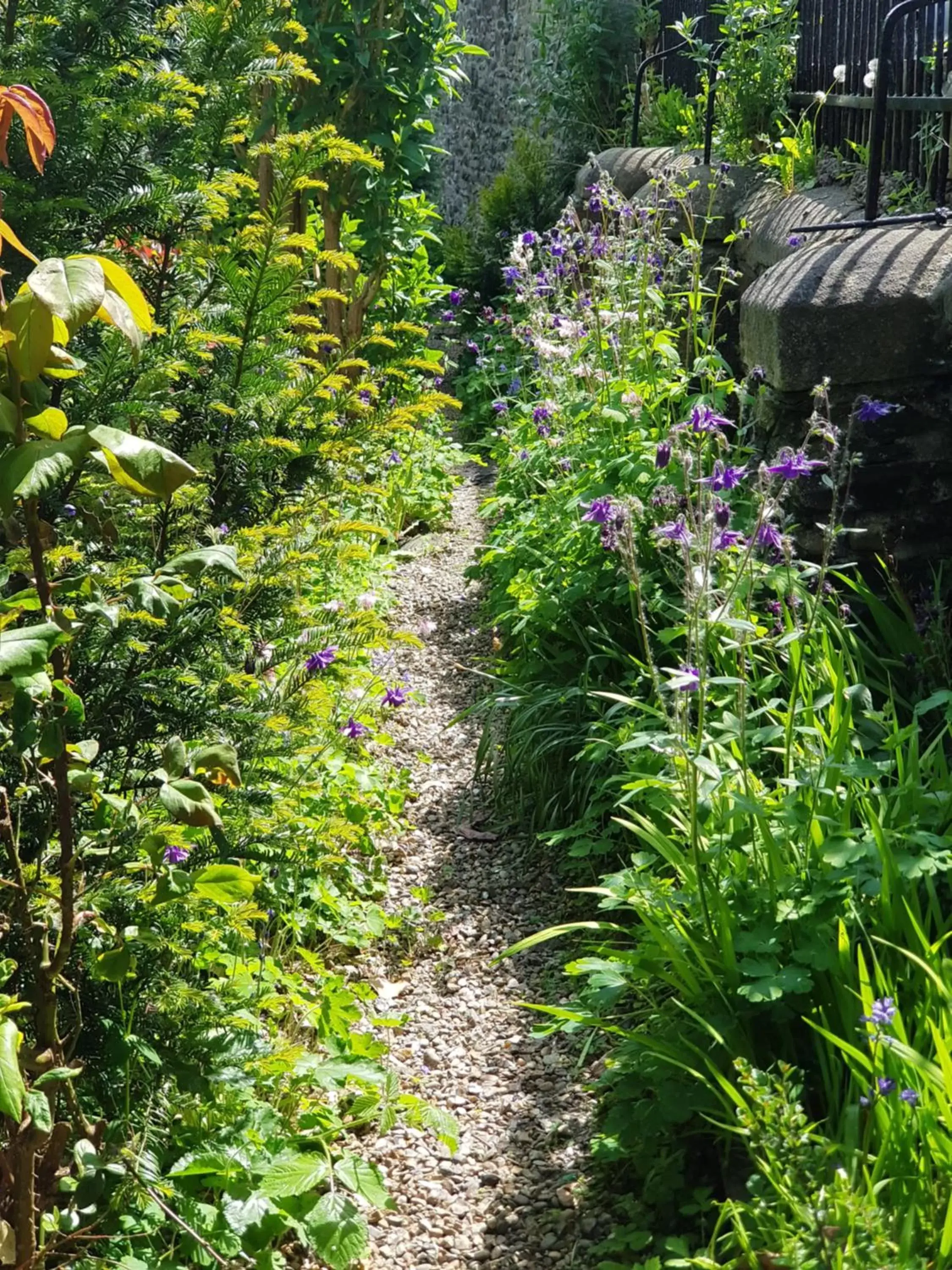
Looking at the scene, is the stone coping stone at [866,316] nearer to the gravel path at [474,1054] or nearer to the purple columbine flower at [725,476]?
the purple columbine flower at [725,476]

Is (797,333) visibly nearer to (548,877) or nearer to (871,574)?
(871,574)

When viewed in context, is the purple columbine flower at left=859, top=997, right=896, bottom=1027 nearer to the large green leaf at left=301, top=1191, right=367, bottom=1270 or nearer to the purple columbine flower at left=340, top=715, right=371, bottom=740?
the large green leaf at left=301, top=1191, right=367, bottom=1270

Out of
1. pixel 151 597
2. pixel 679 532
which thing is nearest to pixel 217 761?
pixel 151 597

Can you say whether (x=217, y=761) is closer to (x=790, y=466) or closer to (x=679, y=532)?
(x=679, y=532)

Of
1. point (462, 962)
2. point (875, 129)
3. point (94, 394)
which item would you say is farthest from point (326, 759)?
point (875, 129)

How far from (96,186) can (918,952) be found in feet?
6.16

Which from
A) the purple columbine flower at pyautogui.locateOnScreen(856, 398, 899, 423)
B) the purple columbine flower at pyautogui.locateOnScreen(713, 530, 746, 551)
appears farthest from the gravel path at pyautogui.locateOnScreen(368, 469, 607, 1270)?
the purple columbine flower at pyautogui.locateOnScreen(856, 398, 899, 423)

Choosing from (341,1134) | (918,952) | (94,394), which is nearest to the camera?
(94,394)

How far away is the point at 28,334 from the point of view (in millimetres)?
1204

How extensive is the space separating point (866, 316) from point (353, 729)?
1.83 m

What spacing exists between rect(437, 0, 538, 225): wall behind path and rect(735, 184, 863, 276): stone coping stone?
6.86 metres

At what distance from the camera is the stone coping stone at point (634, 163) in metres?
7.30

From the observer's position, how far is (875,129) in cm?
386

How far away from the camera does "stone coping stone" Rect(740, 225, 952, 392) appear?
327cm
